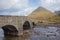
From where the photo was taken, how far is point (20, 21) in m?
51.0

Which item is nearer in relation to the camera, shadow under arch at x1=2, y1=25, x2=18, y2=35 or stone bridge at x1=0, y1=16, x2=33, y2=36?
stone bridge at x1=0, y1=16, x2=33, y2=36

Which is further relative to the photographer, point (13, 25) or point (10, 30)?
point (10, 30)

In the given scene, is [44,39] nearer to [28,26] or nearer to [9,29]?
[9,29]

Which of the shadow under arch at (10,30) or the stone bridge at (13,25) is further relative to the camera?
the shadow under arch at (10,30)

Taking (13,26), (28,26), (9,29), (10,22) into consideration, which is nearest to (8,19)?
(10,22)

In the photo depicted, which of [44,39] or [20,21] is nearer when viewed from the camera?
[44,39]

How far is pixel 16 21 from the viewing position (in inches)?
1905

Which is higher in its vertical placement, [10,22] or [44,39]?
[10,22]

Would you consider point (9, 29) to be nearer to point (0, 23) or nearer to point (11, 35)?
point (11, 35)

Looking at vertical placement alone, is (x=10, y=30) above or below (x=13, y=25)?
below

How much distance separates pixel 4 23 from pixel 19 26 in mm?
8254

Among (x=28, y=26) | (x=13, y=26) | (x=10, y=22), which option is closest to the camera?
(x=10, y=22)

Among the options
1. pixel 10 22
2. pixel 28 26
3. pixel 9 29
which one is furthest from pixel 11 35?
pixel 28 26

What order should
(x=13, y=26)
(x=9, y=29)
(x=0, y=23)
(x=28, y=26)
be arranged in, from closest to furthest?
(x=0, y=23) → (x=13, y=26) → (x=9, y=29) → (x=28, y=26)
